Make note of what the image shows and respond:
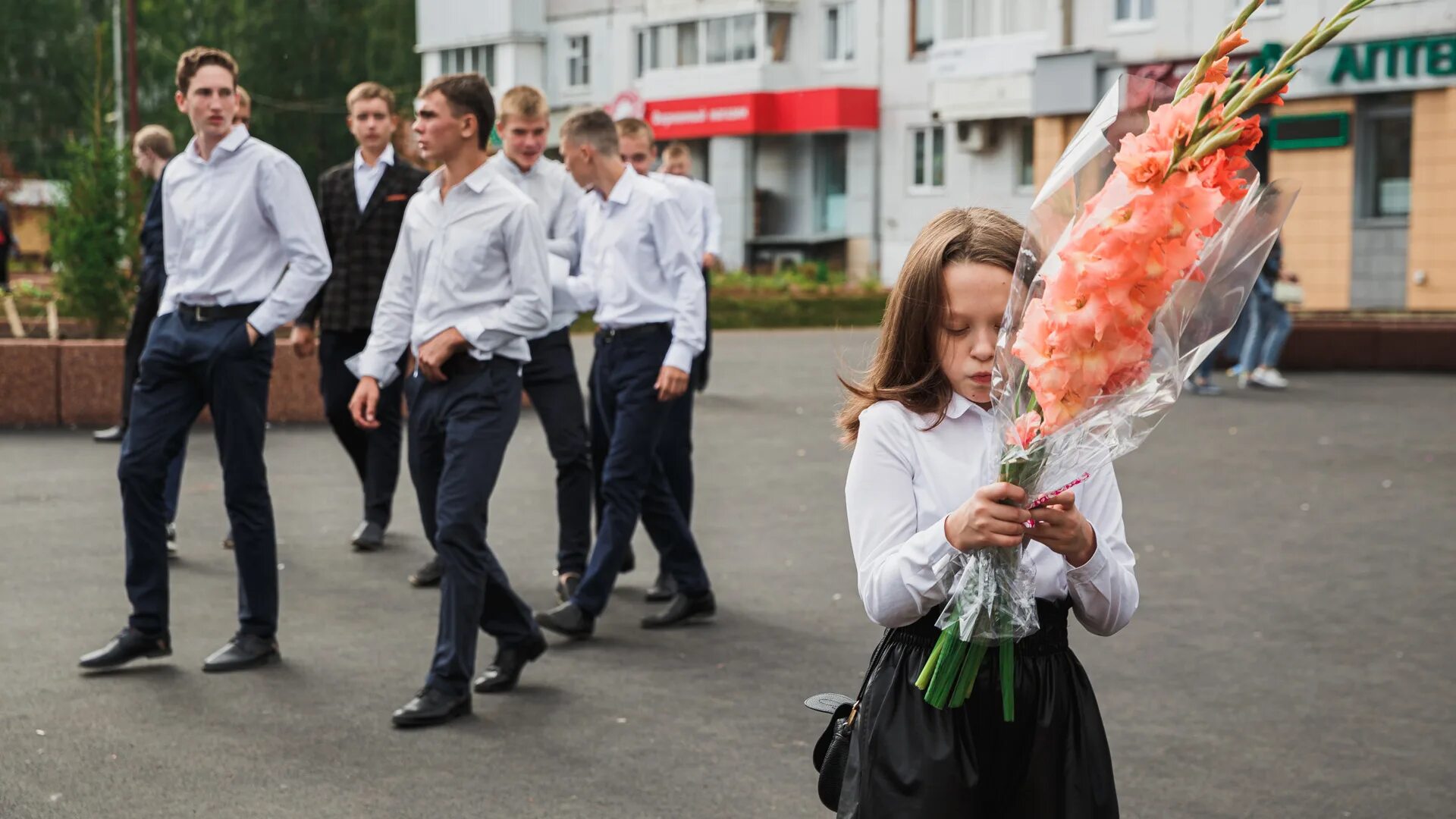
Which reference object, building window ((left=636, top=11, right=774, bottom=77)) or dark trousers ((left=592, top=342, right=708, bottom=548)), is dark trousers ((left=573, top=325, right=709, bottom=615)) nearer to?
dark trousers ((left=592, top=342, right=708, bottom=548))

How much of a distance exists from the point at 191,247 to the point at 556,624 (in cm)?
196

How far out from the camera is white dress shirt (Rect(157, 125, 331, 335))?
6449 mm

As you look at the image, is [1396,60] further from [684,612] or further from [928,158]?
[684,612]

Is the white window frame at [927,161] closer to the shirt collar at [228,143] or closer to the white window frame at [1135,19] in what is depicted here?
the white window frame at [1135,19]

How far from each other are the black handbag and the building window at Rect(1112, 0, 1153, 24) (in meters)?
31.5

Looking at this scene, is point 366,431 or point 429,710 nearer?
point 429,710

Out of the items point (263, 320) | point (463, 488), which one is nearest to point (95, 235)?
point (263, 320)

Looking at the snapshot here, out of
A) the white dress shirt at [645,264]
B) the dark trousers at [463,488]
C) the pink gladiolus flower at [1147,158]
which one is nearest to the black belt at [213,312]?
the dark trousers at [463,488]

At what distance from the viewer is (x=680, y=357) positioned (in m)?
7.05

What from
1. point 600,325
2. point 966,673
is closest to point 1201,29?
point 600,325

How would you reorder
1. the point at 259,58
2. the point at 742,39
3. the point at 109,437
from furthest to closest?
the point at 259,58, the point at 742,39, the point at 109,437

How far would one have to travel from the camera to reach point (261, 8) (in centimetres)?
5806

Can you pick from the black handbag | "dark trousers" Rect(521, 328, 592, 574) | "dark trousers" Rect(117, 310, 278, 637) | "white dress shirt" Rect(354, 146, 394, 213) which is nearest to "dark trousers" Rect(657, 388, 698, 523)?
"dark trousers" Rect(521, 328, 592, 574)

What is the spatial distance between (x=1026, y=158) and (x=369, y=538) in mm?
31778
